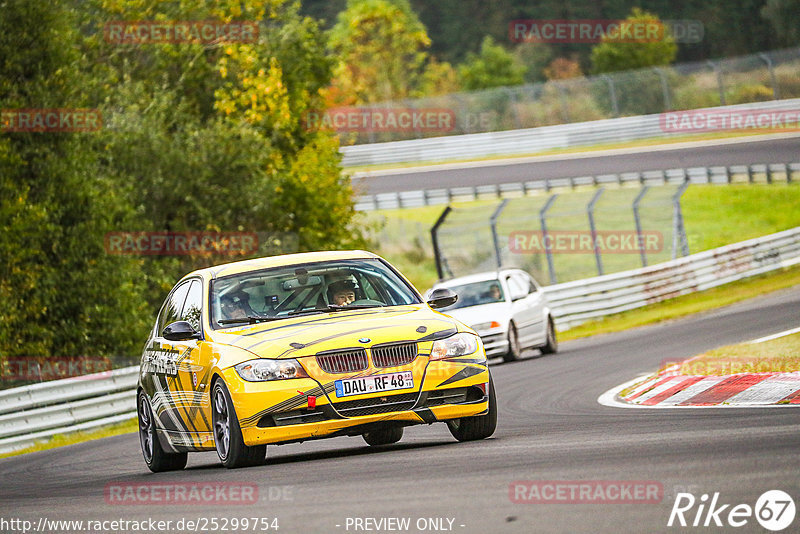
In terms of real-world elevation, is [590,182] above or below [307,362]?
below

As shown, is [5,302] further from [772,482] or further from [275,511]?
[772,482]

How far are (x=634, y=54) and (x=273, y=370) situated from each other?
76.0m

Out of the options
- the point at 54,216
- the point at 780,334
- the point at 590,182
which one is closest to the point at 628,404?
the point at 780,334

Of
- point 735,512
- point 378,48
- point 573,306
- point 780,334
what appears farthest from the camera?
point 378,48

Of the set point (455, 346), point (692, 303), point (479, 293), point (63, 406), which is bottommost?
point (692, 303)

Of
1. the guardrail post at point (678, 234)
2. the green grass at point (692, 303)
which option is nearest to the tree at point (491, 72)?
the guardrail post at point (678, 234)

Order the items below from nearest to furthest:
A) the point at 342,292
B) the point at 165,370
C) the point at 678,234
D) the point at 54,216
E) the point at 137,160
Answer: the point at 342,292
the point at 165,370
the point at 54,216
the point at 137,160
the point at 678,234

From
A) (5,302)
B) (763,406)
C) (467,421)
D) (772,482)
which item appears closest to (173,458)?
(467,421)

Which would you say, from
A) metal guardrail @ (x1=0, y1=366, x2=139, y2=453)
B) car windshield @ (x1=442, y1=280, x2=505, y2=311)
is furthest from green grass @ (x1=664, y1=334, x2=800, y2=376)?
metal guardrail @ (x1=0, y1=366, x2=139, y2=453)

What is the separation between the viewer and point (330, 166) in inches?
1478

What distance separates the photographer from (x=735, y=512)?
18.2ft

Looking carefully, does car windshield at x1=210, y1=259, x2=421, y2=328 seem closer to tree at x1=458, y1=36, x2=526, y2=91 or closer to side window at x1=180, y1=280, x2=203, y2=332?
side window at x1=180, y1=280, x2=203, y2=332

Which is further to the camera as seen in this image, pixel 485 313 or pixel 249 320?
pixel 485 313

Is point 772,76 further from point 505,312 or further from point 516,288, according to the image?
point 505,312
